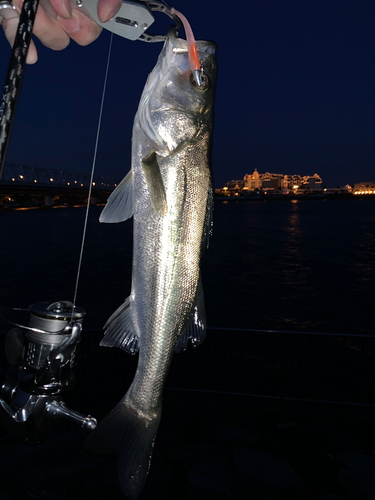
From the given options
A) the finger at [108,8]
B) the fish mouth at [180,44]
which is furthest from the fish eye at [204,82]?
the finger at [108,8]

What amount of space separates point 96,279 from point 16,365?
25.7m

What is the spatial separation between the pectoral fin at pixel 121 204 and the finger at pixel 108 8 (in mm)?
817

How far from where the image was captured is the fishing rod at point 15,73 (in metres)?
1.61

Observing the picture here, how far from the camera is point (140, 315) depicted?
7.13 feet

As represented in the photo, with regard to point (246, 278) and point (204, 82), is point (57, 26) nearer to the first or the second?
point (204, 82)

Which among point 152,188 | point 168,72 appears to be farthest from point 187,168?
point 168,72

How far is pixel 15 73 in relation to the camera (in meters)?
1.64

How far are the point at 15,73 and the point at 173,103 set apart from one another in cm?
88

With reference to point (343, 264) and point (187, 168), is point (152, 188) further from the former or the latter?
point (343, 264)

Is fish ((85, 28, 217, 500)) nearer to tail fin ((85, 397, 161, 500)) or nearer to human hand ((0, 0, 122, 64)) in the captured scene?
tail fin ((85, 397, 161, 500))

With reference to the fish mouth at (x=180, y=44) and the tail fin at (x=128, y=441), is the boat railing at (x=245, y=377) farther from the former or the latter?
the fish mouth at (x=180, y=44)

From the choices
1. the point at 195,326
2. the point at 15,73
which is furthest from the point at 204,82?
the point at 195,326

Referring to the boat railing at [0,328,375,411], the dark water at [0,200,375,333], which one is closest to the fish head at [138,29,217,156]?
the boat railing at [0,328,375,411]

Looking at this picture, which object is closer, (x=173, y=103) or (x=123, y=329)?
(x=173, y=103)
